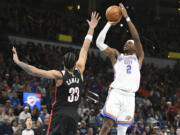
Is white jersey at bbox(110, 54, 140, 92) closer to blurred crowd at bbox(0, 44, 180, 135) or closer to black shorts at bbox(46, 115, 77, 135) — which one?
black shorts at bbox(46, 115, 77, 135)

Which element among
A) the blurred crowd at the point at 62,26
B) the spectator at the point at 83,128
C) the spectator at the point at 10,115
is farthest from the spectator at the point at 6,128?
the blurred crowd at the point at 62,26

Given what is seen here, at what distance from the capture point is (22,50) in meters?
18.5

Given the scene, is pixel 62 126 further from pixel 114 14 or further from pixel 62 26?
pixel 62 26

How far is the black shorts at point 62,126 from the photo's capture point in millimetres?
5168

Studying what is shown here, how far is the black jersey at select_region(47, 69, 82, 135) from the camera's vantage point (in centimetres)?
519

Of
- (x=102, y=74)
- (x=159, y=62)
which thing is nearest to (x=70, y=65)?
(x=102, y=74)

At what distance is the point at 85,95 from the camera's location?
56.2 ft

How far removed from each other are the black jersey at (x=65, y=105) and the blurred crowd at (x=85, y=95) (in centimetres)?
546

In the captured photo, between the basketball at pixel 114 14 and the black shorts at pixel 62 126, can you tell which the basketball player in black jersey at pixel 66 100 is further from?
the basketball at pixel 114 14

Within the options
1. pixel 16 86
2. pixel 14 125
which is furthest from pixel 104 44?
pixel 16 86

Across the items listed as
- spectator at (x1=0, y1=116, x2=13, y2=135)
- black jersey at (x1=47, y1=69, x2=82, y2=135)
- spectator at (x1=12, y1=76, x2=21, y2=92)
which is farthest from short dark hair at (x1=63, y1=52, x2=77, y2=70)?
spectator at (x1=12, y1=76, x2=21, y2=92)

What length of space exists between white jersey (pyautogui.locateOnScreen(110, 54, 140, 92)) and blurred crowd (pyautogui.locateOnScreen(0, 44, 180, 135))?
13.9 feet

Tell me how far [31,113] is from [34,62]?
214 inches

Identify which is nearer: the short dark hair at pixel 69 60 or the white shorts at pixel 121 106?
the short dark hair at pixel 69 60
